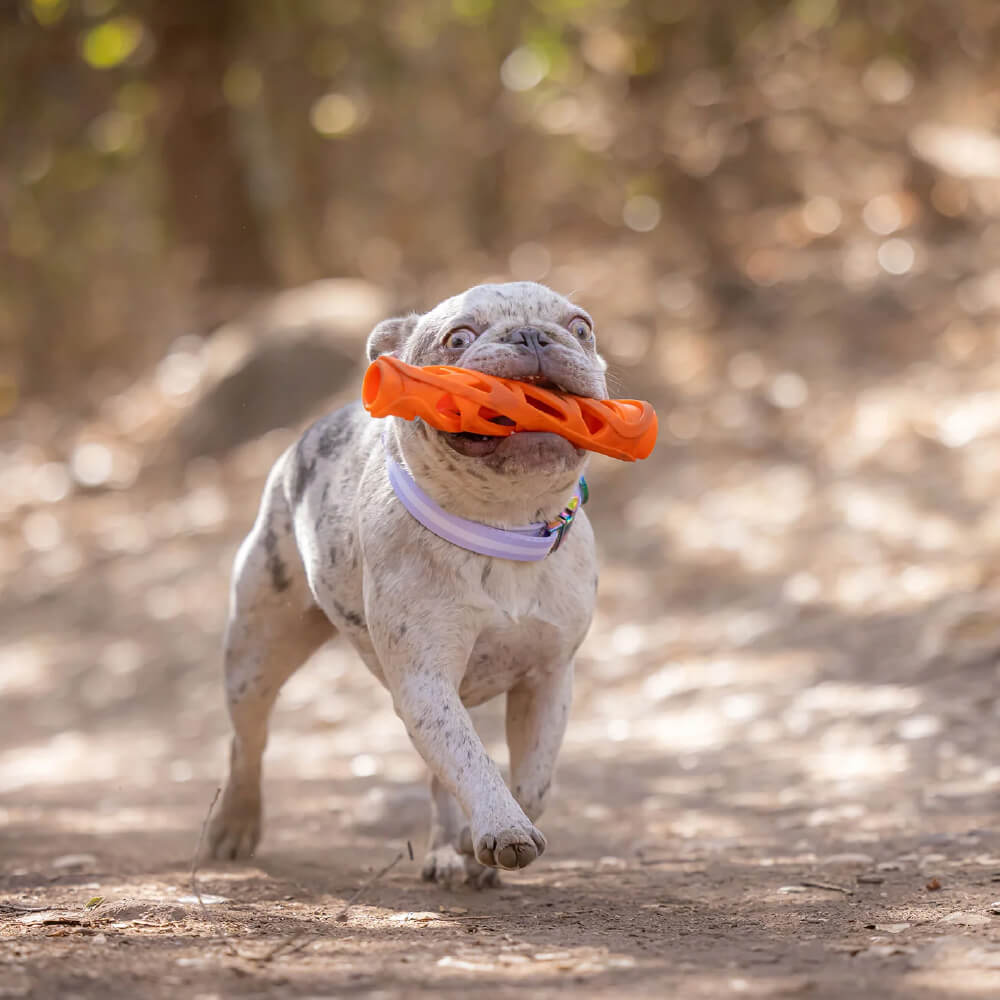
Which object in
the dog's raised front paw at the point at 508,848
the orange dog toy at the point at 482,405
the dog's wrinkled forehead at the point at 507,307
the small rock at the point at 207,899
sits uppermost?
the dog's wrinkled forehead at the point at 507,307

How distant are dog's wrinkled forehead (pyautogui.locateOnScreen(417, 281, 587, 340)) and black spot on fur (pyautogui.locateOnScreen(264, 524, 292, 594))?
125 cm

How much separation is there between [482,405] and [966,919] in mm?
1966

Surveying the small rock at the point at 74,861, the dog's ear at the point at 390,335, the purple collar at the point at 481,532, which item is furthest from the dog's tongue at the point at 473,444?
the small rock at the point at 74,861

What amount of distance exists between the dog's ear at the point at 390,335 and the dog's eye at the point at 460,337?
42 cm

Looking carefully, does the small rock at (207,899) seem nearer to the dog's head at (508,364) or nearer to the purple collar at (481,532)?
the purple collar at (481,532)

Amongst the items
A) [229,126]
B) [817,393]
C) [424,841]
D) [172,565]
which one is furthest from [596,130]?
[424,841]

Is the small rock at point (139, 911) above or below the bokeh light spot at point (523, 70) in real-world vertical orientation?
below

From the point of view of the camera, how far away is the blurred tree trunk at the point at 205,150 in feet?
50.4

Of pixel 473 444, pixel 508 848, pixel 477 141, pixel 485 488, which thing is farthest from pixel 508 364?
pixel 477 141

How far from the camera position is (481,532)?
13.9ft

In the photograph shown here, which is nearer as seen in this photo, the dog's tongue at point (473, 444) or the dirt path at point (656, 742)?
the dirt path at point (656, 742)

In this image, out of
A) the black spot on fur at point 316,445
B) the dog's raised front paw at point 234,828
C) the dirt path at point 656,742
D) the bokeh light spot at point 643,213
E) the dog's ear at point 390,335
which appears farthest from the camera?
the bokeh light spot at point 643,213

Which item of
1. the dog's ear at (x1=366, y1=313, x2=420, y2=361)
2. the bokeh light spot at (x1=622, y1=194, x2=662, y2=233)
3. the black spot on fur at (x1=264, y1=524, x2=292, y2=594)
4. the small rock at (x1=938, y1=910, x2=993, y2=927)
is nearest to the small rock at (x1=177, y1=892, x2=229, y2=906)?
the black spot on fur at (x1=264, y1=524, x2=292, y2=594)

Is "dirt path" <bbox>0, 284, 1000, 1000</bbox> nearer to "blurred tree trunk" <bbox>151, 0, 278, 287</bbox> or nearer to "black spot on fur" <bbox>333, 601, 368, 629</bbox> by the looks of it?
"black spot on fur" <bbox>333, 601, 368, 629</bbox>
